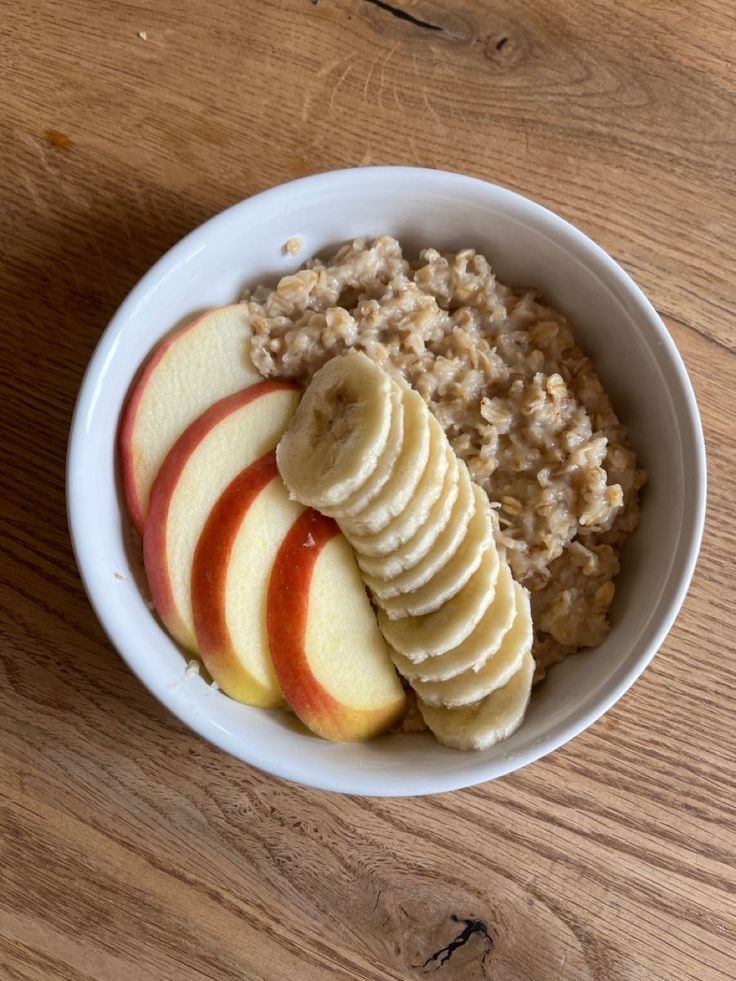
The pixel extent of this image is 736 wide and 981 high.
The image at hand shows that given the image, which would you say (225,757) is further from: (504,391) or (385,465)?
(504,391)

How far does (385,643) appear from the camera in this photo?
121 centimetres

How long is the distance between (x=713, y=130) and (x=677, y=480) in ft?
1.97

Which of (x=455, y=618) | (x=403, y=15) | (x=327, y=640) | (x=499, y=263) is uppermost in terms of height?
(x=403, y=15)

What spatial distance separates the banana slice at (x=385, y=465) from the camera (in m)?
1.12

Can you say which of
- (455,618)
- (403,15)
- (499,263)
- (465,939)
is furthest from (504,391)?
(465,939)

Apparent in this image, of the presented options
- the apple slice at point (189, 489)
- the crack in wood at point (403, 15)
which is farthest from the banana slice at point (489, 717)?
the crack in wood at point (403, 15)

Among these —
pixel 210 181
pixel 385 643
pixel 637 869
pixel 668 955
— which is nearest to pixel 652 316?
pixel 385 643

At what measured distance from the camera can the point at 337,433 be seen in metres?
1.15

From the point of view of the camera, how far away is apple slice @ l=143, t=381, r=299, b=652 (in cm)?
116

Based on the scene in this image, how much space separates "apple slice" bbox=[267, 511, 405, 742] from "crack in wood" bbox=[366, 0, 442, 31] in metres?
0.79

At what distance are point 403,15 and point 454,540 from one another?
0.84 m

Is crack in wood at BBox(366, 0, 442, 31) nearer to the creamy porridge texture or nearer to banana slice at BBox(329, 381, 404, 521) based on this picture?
the creamy porridge texture

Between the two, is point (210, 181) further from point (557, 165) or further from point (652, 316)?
point (652, 316)

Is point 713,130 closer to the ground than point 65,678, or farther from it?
farther from it
